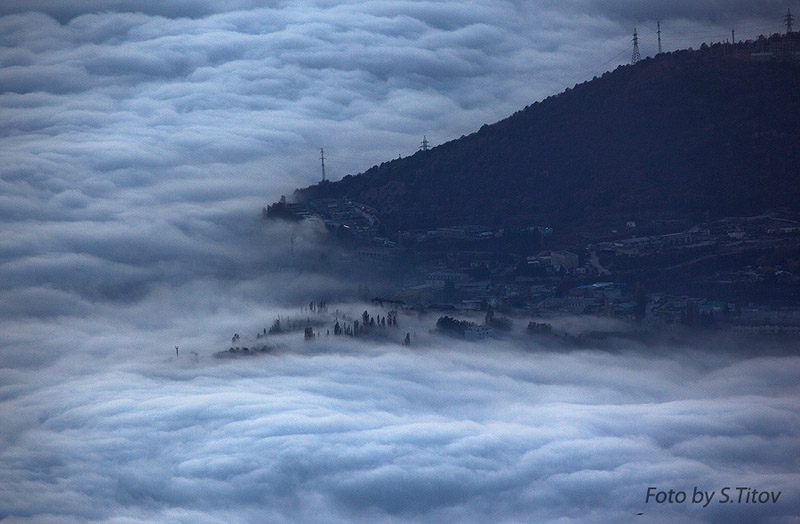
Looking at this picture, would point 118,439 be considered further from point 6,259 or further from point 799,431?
point 799,431

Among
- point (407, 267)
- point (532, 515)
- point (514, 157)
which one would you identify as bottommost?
point (532, 515)

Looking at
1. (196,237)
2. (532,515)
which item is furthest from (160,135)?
(532,515)

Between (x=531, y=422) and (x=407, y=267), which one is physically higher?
(x=407, y=267)

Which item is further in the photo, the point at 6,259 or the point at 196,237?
the point at 196,237

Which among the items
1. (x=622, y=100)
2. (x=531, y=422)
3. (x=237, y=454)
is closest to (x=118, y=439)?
(x=237, y=454)

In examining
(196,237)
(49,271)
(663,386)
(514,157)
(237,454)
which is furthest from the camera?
(514,157)

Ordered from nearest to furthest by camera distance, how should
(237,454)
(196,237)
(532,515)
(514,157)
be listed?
(532,515) → (237,454) → (196,237) → (514,157)

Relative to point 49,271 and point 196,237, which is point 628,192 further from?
point 49,271
